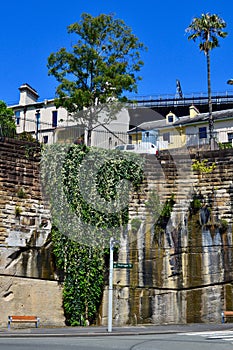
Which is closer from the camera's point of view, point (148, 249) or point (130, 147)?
point (148, 249)

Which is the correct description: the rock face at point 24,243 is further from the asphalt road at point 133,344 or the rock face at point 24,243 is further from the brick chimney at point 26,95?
the brick chimney at point 26,95

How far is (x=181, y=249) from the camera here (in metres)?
19.2

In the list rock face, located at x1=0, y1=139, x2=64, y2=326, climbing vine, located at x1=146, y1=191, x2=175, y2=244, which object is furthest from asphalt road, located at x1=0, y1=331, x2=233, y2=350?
climbing vine, located at x1=146, y1=191, x2=175, y2=244

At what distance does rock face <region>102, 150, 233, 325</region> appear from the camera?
60.4 feet

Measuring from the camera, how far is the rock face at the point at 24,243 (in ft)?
57.4

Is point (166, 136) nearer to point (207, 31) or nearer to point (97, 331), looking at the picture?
point (207, 31)

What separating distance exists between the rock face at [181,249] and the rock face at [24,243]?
240 centimetres

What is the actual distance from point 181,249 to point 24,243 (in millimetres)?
5935

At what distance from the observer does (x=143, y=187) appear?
2042cm

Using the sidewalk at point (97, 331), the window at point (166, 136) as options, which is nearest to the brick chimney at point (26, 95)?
the window at point (166, 136)

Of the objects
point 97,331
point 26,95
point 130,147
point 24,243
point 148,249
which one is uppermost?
point 26,95

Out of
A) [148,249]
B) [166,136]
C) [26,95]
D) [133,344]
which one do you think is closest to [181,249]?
[148,249]

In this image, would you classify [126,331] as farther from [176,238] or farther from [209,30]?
[209,30]

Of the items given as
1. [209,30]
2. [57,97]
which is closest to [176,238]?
→ [57,97]
